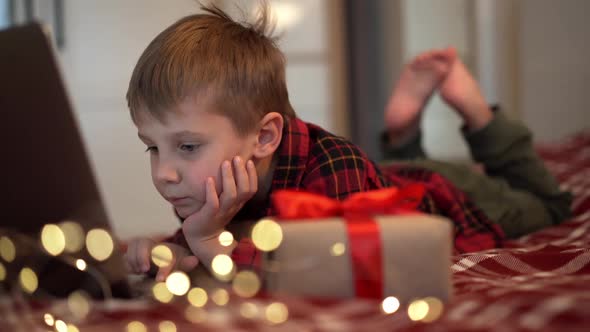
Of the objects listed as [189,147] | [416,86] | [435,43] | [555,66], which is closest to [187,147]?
[189,147]

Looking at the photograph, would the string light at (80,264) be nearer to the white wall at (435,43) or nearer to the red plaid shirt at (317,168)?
the red plaid shirt at (317,168)

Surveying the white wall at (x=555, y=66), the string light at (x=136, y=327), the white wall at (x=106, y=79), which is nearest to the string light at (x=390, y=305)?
the string light at (x=136, y=327)

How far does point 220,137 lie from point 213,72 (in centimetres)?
9

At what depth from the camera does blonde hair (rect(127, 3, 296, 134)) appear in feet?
2.72

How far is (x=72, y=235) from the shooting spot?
0.80 metres

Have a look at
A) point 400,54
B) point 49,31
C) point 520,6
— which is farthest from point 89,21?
point 49,31

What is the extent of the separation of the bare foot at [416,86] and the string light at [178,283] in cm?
97

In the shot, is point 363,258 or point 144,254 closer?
point 363,258

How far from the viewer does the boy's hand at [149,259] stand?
0.76 meters

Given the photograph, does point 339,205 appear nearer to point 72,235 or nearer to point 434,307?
point 434,307

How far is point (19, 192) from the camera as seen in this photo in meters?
0.88

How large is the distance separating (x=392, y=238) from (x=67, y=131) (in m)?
0.50

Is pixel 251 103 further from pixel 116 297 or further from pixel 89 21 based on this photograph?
pixel 89 21

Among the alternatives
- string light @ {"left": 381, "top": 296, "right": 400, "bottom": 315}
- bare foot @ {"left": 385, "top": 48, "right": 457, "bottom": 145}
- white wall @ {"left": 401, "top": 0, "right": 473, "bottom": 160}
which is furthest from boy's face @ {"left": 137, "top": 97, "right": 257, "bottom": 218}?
white wall @ {"left": 401, "top": 0, "right": 473, "bottom": 160}
